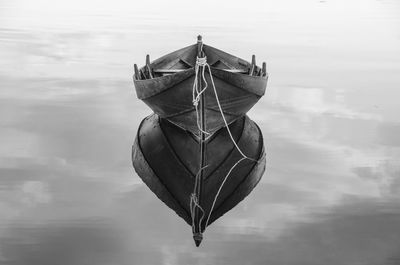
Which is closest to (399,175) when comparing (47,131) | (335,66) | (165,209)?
(165,209)

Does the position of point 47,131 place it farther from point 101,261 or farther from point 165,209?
point 101,261

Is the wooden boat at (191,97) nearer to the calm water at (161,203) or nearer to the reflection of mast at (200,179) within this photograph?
the reflection of mast at (200,179)

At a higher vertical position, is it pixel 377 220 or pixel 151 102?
pixel 151 102

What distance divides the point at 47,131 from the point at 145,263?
19.4 ft

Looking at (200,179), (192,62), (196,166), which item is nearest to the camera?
(200,179)

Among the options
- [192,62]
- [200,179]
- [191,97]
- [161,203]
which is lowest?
[161,203]

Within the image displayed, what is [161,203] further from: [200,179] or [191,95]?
[191,95]

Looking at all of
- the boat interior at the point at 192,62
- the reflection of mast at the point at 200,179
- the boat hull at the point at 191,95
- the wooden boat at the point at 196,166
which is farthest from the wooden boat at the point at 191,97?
the boat interior at the point at 192,62

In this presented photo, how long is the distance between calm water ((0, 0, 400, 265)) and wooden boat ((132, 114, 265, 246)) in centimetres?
20

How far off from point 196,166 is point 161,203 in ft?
3.76

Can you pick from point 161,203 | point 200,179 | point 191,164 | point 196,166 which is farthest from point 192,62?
point 161,203

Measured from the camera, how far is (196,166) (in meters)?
8.96

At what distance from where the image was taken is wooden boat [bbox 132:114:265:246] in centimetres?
798

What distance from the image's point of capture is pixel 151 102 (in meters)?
10.3
